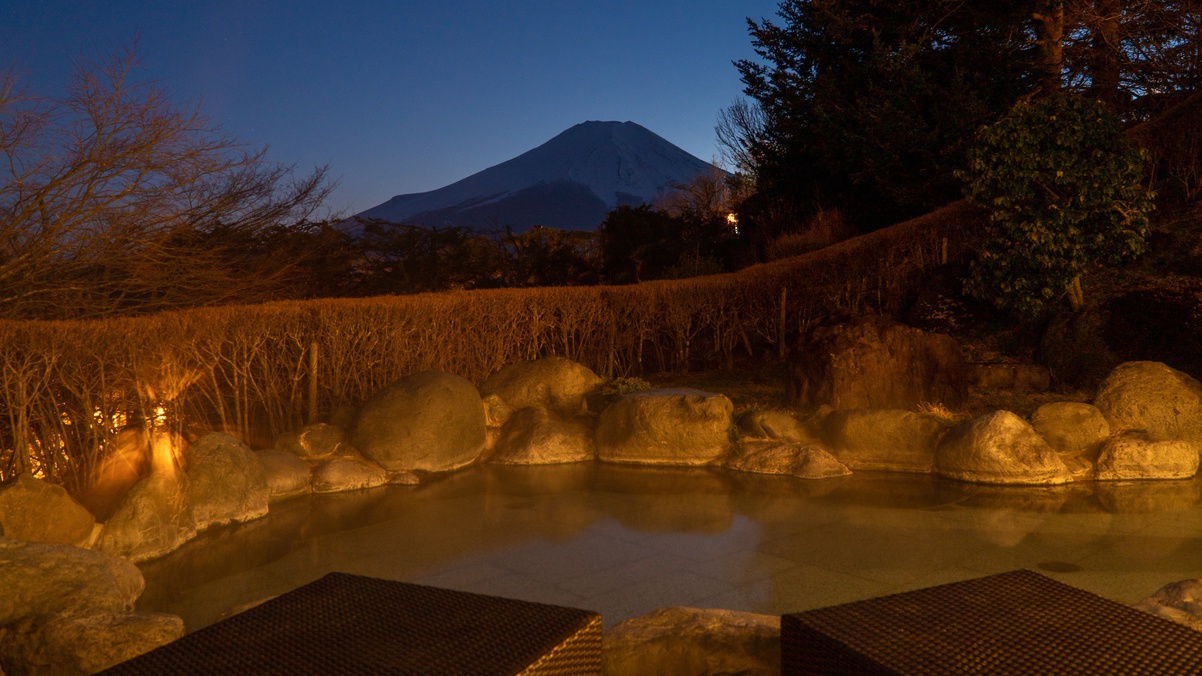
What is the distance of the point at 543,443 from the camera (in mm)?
8930

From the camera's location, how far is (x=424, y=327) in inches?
410

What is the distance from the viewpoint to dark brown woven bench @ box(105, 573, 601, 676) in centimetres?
264

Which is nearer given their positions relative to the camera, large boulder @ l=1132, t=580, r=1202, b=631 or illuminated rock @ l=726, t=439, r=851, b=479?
large boulder @ l=1132, t=580, r=1202, b=631

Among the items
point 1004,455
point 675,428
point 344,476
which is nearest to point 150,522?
point 344,476

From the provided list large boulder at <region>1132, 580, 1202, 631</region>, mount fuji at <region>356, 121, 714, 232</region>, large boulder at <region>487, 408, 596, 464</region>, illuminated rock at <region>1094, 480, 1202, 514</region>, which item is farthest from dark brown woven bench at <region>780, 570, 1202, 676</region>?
mount fuji at <region>356, 121, 714, 232</region>

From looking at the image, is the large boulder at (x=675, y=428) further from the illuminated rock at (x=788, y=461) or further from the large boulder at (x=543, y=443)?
the large boulder at (x=543, y=443)

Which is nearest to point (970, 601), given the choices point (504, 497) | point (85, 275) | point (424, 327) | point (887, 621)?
point (887, 621)

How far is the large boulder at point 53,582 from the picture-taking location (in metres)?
4.53

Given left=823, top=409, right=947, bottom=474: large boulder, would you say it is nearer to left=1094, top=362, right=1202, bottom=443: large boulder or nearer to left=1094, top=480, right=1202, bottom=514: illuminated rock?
left=1094, top=480, right=1202, bottom=514: illuminated rock

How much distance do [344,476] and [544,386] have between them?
110 inches

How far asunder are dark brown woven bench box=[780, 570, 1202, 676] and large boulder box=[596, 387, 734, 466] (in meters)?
5.35

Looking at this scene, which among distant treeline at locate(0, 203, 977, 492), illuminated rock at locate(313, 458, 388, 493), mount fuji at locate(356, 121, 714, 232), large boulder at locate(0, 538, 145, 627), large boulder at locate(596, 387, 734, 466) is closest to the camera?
large boulder at locate(0, 538, 145, 627)

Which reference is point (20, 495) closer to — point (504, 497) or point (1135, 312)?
point (504, 497)

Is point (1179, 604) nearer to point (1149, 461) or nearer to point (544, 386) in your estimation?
point (1149, 461)
